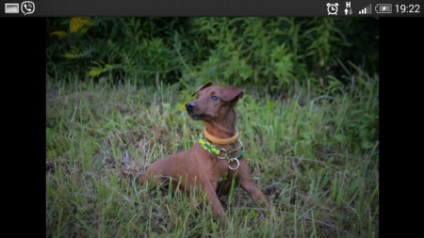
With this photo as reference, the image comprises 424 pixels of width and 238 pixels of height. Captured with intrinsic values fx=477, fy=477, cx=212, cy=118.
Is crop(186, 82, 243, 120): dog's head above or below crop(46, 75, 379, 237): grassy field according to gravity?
above

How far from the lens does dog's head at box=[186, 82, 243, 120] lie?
2791mm

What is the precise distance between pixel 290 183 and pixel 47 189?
149cm

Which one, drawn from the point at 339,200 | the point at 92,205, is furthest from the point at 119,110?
the point at 339,200

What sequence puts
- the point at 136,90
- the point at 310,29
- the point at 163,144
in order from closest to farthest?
the point at 163,144 < the point at 136,90 < the point at 310,29

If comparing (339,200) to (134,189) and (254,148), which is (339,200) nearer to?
(254,148)

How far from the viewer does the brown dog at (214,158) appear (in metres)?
2.76

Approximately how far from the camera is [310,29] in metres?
3.99
